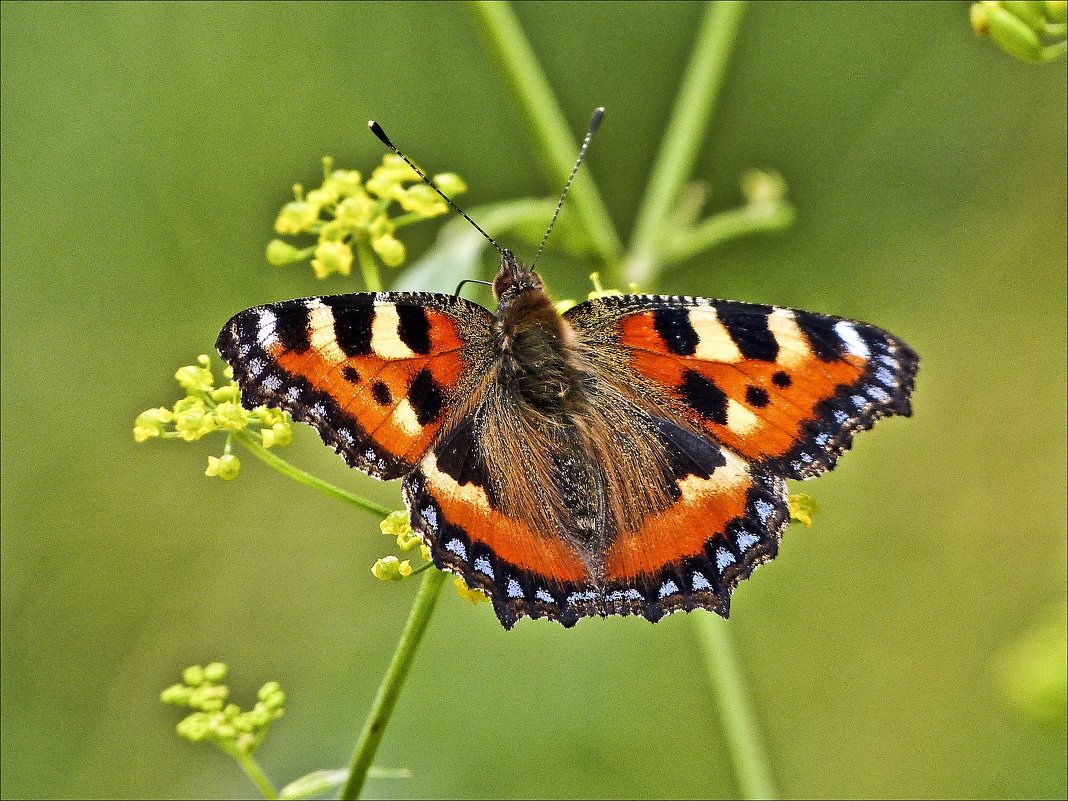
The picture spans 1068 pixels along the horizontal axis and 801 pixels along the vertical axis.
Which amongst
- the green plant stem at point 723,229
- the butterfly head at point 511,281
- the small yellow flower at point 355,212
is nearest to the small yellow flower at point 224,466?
the small yellow flower at point 355,212

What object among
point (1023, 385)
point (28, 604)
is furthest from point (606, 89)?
point (28, 604)

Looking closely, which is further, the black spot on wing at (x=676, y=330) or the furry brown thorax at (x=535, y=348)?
the furry brown thorax at (x=535, y=348)

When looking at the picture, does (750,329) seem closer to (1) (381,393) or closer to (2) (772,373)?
(2) (772,373)

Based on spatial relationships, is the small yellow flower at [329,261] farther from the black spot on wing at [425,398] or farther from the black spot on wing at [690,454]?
the black spot on wing at [690,454]

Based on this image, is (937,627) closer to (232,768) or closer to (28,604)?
(232,768)

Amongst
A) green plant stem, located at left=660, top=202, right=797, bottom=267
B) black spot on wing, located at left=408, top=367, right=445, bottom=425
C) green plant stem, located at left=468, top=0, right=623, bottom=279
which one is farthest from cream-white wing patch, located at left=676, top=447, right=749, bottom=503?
green plant stem, located at left=660, top=202, right=797, bottom=267

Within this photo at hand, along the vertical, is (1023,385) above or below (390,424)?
above
